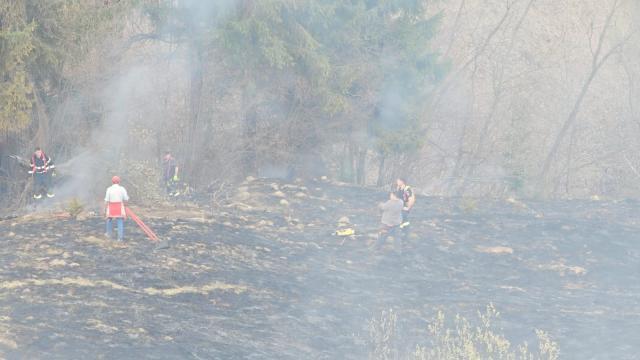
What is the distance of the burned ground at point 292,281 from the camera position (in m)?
12.5

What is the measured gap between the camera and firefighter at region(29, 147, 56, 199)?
2138cm

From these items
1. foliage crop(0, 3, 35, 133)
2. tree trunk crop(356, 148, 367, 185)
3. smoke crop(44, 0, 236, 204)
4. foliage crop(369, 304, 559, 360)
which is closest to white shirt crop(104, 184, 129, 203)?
smoke crop(44, 0, 236, 204)

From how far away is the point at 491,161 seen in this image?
33.8 m

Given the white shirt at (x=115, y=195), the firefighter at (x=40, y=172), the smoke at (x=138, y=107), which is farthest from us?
the smoke at (x=138, y=107)

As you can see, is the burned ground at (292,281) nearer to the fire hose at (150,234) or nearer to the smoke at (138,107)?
the fire hose at (150,234)

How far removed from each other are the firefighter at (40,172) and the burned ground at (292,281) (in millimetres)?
2887

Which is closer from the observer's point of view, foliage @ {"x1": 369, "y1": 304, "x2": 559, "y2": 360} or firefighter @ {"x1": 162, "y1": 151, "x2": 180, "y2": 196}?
foliage @ {"x1": 369, "y1": 304, "x2": 559, "y2": 360}

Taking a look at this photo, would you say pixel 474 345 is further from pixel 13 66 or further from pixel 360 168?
pixel 360 168

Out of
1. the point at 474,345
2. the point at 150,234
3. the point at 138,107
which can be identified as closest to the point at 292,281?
the point at 150,234

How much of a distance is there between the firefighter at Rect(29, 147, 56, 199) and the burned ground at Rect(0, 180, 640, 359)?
289cm

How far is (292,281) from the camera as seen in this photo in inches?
634

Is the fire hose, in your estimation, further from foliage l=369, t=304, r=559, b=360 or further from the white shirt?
foliage l=369, t=304, r=559, b=360

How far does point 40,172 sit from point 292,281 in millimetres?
8163

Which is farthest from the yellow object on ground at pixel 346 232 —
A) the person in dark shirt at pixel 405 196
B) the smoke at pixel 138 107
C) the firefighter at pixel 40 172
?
the firefighter at pixel 40 172
